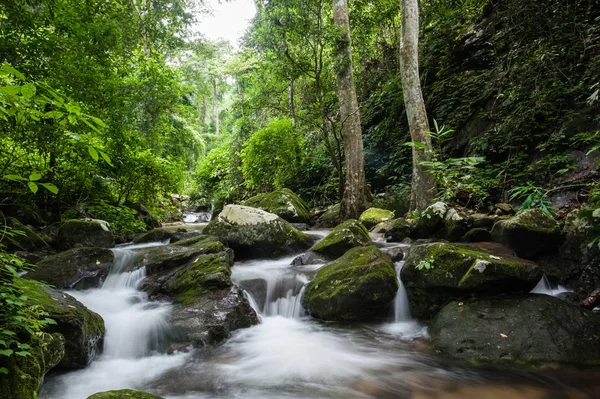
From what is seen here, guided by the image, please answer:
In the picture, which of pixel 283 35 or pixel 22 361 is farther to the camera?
pixel 283 35

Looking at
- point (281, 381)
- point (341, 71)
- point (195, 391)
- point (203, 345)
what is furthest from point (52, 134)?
point (341, 71)

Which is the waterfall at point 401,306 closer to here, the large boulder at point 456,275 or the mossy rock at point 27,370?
the large boulder at point 456,275

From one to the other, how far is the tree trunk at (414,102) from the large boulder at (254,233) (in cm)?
279

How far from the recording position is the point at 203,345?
396cm

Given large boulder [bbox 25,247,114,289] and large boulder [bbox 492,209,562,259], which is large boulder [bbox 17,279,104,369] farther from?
large boulder [bbox 492,209,562,259]

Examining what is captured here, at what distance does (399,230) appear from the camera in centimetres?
659

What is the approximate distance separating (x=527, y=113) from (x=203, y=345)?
7.01 metres

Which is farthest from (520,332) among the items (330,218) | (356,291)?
(330,218)

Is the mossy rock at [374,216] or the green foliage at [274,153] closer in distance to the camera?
the mossy rock at [374,216]

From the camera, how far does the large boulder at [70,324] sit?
3.22 m

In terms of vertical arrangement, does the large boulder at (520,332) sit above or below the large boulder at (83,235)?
below

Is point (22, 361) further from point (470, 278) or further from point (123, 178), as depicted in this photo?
point (123, 178)

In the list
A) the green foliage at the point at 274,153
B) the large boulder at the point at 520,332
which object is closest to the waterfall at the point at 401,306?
the large boulder at the point at 520,332

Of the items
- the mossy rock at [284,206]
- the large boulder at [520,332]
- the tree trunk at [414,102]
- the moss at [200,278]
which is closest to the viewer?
the large boulder at [520,332]
